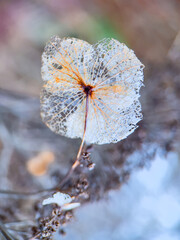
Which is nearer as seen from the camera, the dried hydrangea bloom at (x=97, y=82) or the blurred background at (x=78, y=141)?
the dried hydrangea bloom at (x=97, y=82)

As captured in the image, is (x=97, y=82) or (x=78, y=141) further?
(x=78, y=141)

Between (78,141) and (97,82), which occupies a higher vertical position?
(78,141)

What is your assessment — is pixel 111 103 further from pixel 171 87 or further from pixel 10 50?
pixel 10 50

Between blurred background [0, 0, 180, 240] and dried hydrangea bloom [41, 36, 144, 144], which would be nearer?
dried hydrangea bloom [41, 36, 144, 144]
